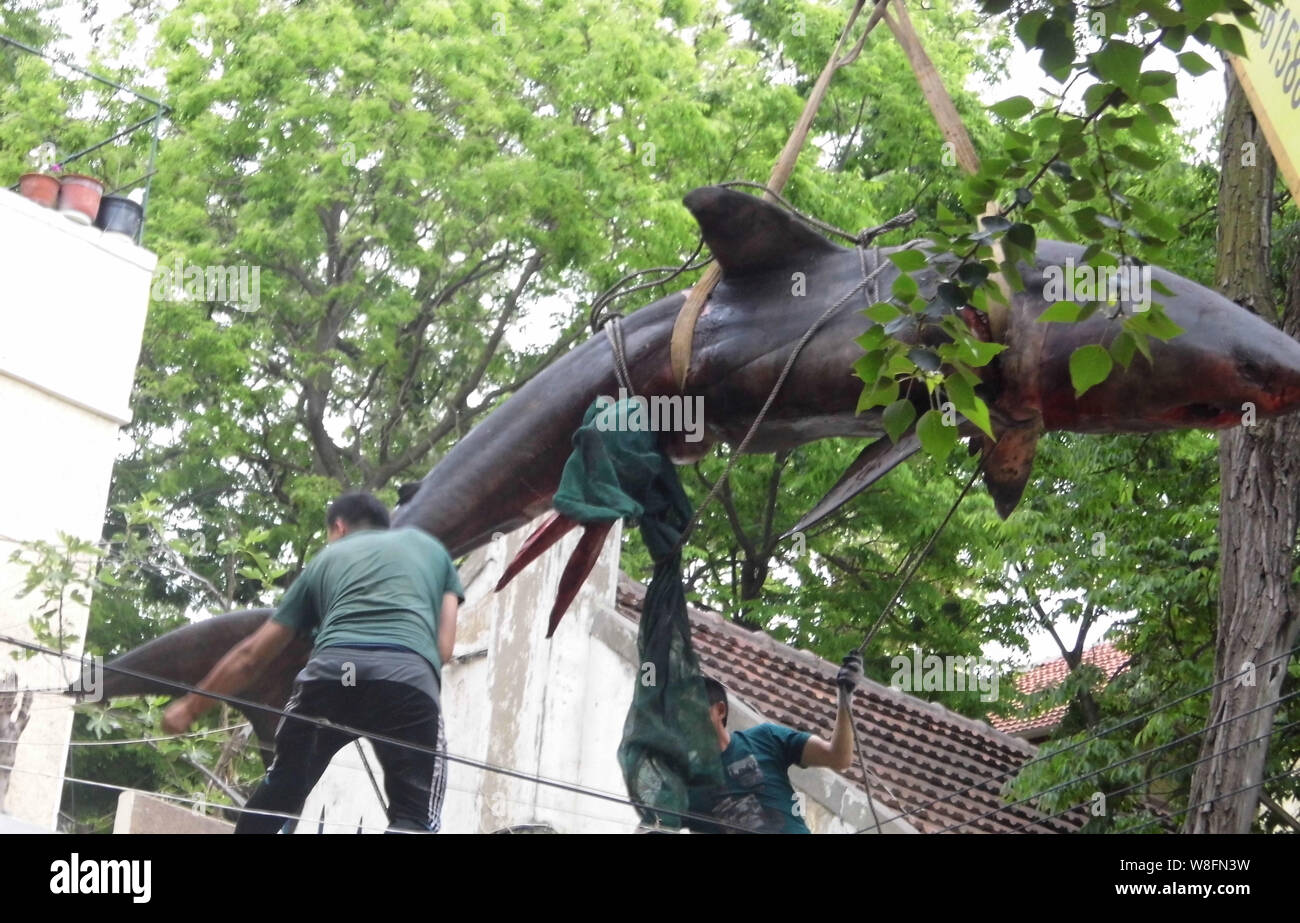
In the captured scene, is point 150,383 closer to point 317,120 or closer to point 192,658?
point 317,120

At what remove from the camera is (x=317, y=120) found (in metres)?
15.6

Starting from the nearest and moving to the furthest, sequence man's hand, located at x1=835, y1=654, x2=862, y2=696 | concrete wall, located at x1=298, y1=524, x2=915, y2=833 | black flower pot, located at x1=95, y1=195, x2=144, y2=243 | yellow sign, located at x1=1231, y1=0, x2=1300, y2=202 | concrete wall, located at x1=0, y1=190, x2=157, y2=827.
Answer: man's hand, located at x1=835, y1=654, x2=862, y2=696 < yellow sign, located at x1=1231, y1=0, x2=1300, y2=202 < concrete wall, located at x1=298, y1=524, x2=915, y2=833 < concrete wall, located at x1=0, y1=190, x2=157, y2=827 < black flower pot, located at x1=95, y1=195, x2=144, y2=243

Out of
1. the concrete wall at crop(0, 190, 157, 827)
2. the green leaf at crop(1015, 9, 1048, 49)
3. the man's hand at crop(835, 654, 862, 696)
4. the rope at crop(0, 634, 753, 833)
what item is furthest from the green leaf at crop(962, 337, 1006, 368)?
the concrete wall at crop(0, 190, 157, 827)

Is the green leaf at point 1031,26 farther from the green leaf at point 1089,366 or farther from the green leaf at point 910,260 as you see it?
the green leaf at point 1089,366

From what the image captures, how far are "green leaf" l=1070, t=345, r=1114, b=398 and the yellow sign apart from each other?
334 cm

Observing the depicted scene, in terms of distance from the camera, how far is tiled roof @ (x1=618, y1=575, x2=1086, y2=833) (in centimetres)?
1047

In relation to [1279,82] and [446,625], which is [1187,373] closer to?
[446,625]

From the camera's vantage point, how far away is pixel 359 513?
5012 mm

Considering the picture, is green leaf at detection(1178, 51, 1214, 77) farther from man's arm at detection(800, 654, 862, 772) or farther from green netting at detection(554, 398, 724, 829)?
man's arm at detection(800, 654, 862, 772)

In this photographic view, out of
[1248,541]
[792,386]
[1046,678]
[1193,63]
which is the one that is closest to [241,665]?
[792,386]

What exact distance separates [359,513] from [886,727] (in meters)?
7.53

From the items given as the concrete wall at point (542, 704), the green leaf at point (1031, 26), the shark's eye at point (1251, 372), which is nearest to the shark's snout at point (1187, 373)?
the shark's eye at point (1251, 372)

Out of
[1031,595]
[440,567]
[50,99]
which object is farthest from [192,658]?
[50,99]
